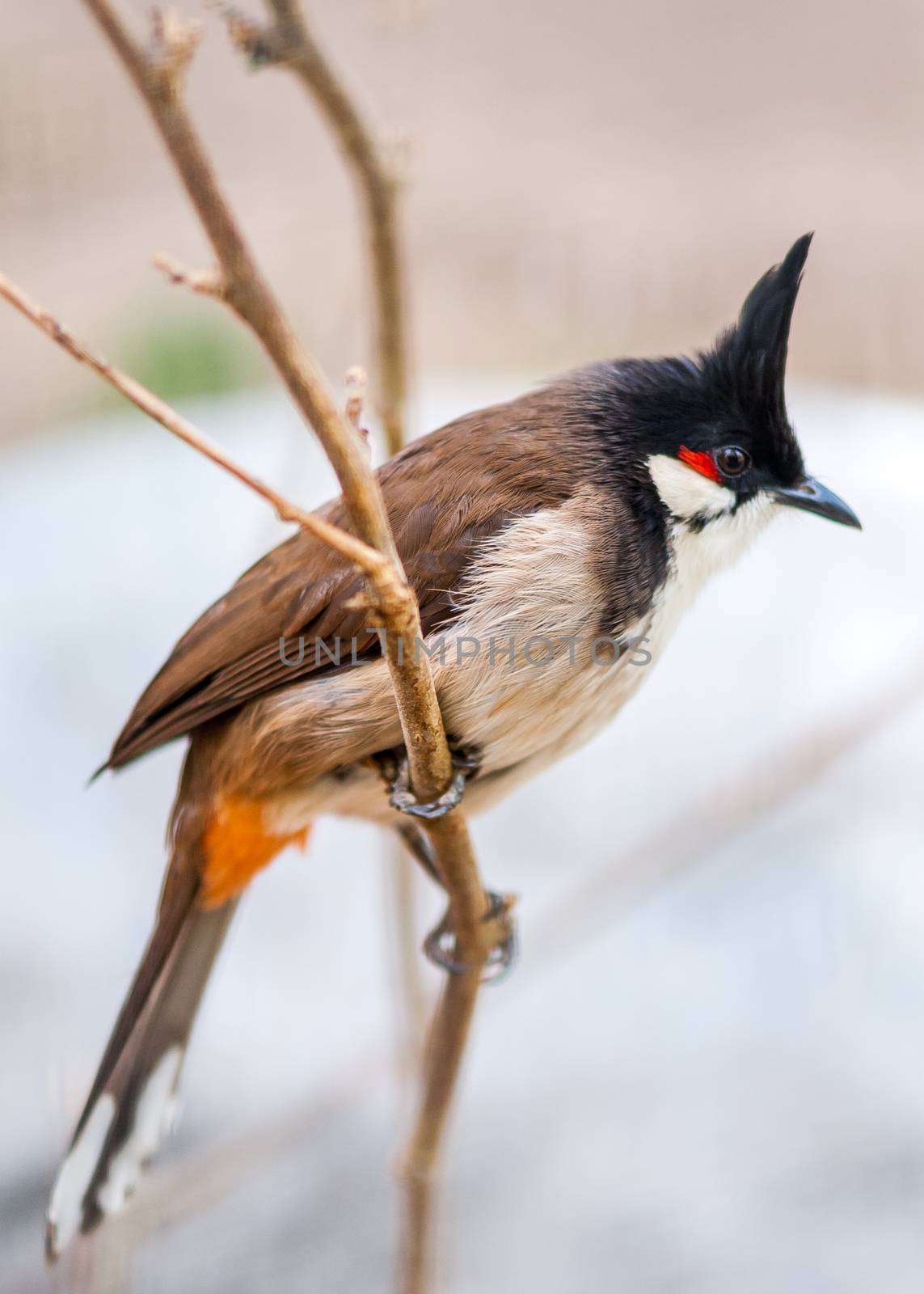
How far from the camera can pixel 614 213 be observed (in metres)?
8.29

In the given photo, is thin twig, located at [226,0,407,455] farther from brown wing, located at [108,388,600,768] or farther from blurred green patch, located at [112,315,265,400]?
blurred green patch, located at [112,315,265,400]

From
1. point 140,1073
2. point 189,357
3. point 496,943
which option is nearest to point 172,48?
point 496,943

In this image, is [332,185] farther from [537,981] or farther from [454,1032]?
[454,1032]

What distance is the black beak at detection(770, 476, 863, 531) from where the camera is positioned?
2.23m

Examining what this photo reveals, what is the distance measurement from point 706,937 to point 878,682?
89cm

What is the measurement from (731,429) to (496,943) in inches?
37.0

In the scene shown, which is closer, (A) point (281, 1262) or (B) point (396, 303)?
(B) point (396, 303)

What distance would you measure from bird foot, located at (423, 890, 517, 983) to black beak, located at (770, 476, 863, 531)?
0.84m

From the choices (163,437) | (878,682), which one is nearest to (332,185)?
(163,437)

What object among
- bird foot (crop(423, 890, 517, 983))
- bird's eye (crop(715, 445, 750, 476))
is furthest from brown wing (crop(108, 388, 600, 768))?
bird foot (crop(423, 890, 517, 983))

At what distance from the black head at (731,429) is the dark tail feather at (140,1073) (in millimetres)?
1144

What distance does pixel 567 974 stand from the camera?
13.1 feet

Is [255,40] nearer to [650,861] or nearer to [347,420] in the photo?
[347,420]

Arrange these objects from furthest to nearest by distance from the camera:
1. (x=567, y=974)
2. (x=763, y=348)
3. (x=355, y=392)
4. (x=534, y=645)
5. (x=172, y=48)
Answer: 1. (x=567, y=974)
2. (x=763, y=348)
3. (x=534, y=645)
4. (x=355, y=392)
5. (x=172, y=48)
